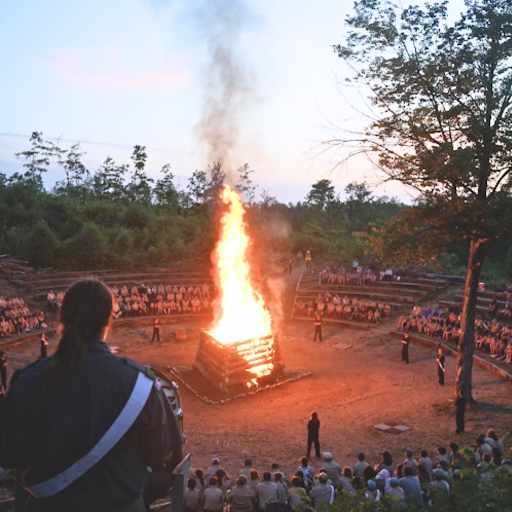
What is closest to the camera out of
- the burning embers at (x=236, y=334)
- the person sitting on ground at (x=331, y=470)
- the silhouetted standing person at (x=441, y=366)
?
the person sitting on ground at (x=331, y=470)

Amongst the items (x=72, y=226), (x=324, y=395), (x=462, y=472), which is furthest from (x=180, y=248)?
(x=462, y=472)

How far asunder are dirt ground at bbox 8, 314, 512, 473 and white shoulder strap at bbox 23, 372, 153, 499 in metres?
10.6

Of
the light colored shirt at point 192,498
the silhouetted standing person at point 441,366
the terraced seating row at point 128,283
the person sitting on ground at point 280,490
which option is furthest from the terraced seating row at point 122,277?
the person sitting on ground at point 280,490

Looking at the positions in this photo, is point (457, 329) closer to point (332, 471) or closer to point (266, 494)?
point (332, 471)

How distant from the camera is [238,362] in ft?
61.7

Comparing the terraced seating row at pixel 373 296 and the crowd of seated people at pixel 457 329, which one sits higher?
the terraced seating row at pixel 373 296

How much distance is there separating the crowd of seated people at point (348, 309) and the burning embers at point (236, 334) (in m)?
8.48

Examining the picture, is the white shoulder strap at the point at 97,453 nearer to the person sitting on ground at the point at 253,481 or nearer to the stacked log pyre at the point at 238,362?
the person sitting on ground at the point at 253,481

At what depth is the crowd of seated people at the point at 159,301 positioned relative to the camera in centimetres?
3041

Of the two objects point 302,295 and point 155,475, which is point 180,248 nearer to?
point 302,295

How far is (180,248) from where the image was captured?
4597cm

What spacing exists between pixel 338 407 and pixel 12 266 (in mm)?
28759

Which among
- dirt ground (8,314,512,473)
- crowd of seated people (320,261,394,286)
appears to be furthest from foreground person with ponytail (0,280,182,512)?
crowd of seated people (320,261,394,286)

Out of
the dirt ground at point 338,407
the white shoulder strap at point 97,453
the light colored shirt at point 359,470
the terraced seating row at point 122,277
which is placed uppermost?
the white shoulder strap at point 97,453
